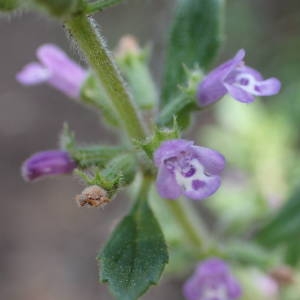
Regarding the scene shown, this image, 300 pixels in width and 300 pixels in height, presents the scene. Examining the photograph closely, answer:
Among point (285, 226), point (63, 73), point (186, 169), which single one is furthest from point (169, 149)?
point (285, 226)

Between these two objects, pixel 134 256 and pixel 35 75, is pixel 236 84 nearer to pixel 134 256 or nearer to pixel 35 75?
pixel 134 256

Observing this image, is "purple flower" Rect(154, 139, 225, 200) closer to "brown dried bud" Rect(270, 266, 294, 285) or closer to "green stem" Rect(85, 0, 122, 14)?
"green stem" Rect(85, 0, 122, 14)

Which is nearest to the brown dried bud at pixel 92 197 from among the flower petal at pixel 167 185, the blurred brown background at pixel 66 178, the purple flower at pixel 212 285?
the flower petal at pixel 167 185

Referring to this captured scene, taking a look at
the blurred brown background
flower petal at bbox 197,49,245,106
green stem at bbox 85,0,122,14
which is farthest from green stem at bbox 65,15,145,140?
the blurred brown background

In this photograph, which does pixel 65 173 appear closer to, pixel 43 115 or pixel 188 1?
pixel 188 1

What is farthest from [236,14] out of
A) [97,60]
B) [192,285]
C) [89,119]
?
[97,60]

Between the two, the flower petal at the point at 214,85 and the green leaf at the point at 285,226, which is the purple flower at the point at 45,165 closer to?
the flower petal at the point at 214,85
